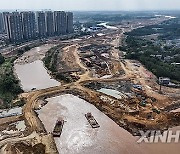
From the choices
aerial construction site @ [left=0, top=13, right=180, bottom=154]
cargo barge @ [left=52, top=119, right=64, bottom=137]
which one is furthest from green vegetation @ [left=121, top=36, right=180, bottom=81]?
cargo barge @ [left=52, top=119, right=64, bottom=137]

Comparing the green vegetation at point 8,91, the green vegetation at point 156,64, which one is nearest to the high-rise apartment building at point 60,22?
the green vegetation at point 156,64

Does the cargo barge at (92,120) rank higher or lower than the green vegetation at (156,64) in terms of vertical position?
lower

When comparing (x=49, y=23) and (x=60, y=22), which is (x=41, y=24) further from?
(x=60, y=22)

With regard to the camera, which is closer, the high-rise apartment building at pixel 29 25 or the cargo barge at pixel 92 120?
the cargo barge at pixel 92 120

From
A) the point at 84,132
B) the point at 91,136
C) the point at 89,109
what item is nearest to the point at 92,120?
the point at 84,132

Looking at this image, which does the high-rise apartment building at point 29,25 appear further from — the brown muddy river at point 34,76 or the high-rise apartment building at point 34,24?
the brown muddy river at point 34,76

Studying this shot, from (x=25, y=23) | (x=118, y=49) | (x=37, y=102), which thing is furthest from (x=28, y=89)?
(x=25, y=23)
